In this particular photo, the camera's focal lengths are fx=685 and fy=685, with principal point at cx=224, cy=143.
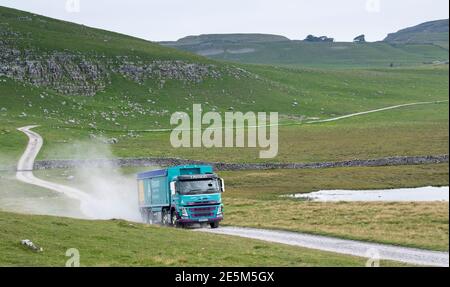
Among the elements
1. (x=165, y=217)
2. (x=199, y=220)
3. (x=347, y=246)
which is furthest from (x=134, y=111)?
(x=347, y=246)

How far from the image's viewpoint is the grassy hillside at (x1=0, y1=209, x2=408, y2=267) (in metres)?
28.7

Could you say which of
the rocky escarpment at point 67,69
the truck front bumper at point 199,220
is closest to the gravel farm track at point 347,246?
the truck front bumper at point 199,220

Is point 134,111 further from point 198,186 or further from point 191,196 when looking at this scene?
point 191,196

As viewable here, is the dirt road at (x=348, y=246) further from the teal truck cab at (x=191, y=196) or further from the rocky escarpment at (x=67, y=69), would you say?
the rocky escarpment at (x=67, y=69)

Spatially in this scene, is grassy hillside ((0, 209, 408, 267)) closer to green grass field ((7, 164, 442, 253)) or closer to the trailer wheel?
the trailer wheel

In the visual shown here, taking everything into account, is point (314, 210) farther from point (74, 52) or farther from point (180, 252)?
point (74, 52)

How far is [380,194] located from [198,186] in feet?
110

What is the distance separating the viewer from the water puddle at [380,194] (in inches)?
2653

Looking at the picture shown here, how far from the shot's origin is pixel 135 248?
105 feet

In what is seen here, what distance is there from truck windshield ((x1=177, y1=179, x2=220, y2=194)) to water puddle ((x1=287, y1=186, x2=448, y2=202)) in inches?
989

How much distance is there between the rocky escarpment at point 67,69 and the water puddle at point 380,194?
112469mm

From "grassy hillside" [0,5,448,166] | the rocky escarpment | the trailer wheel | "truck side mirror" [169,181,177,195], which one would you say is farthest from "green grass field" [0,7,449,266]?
"truck side mirror" [169,181,177,195]

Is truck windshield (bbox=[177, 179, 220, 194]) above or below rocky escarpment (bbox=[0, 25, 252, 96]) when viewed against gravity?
below
